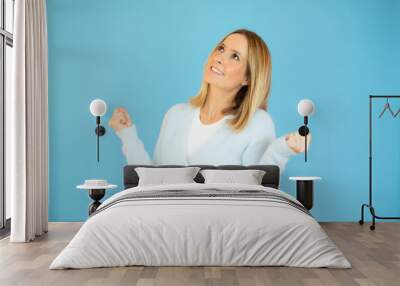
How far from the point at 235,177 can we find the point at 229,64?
1.62 m

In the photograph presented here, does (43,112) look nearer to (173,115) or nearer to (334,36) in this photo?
(173,115)

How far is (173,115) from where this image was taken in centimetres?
714

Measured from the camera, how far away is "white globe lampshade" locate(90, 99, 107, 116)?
22.5ft

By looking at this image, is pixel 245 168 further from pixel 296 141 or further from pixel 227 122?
pixel 296 141

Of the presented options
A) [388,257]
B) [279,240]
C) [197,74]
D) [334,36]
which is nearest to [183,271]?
[279,240]

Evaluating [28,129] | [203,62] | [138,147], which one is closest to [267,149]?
[203,62]

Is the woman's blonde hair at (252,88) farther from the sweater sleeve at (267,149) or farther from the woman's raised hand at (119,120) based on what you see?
the woman's raised hand at (119,120)

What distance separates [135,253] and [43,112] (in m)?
2.62

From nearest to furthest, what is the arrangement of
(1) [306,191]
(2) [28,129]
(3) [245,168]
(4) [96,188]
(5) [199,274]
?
(5) [199,274] → (2) [28,129] → (4) [96,188] → (1) [306,191] → (3) [245,168]

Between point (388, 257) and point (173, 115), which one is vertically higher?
point (173, 115)

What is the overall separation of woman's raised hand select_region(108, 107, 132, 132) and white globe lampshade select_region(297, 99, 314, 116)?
224 cm

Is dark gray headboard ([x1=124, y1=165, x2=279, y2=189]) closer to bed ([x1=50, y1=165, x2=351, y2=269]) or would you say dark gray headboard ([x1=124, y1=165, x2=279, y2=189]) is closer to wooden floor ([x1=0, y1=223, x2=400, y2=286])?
wooden floor ([x1=0, y1=223, x2=400, y2=286])

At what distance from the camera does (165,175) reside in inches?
256

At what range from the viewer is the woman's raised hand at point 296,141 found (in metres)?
7.09
